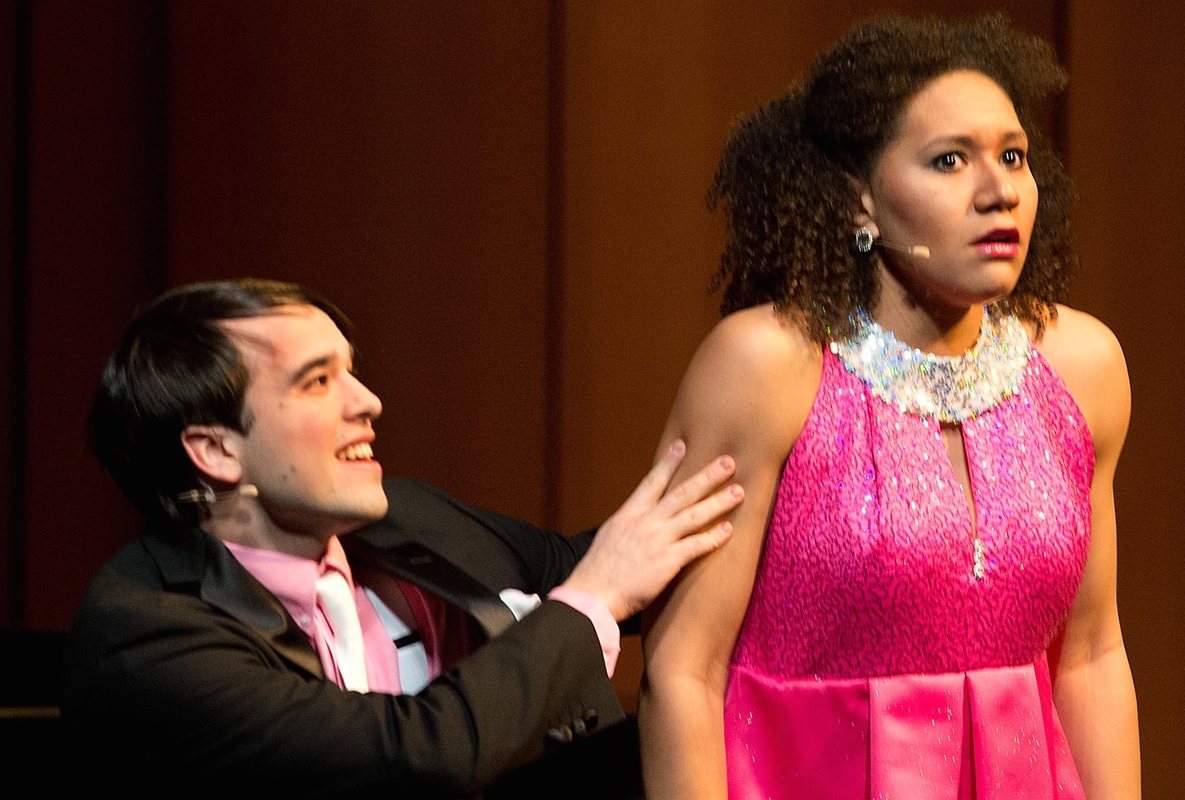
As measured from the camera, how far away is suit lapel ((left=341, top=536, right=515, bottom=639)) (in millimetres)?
1667

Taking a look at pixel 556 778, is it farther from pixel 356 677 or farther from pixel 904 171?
pixel 904 171

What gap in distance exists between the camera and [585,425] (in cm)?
281

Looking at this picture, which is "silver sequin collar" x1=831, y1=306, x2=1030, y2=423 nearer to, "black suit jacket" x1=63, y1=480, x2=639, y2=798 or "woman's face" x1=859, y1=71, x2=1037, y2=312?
"woman's face" x1=859, y1=71, x2=1037, y2=312

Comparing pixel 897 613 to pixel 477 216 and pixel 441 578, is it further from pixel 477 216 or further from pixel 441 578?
pixel 477 216

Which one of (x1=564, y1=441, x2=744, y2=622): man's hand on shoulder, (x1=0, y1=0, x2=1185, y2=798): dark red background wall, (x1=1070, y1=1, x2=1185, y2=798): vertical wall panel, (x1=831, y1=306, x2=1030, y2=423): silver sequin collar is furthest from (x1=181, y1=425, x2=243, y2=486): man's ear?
(x1=1070, y1=1, x2=1185, y2=798): vertical wall panel

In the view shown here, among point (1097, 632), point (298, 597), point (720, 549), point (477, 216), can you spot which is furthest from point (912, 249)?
point (477, 216)

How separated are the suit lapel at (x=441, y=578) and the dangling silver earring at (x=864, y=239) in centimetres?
60

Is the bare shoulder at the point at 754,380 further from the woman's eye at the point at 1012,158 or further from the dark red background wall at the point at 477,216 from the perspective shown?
the dark red background wall at the point at 477,216

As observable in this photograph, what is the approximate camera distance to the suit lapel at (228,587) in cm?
155

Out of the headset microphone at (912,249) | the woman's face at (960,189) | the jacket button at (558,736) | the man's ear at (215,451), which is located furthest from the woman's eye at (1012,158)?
the man's ear at (215,451)

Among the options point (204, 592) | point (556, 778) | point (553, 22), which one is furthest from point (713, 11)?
point (204, 592)

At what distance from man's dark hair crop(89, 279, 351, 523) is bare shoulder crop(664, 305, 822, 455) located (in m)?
0.52

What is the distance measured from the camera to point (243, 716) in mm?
1452

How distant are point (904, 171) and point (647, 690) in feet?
2.10
